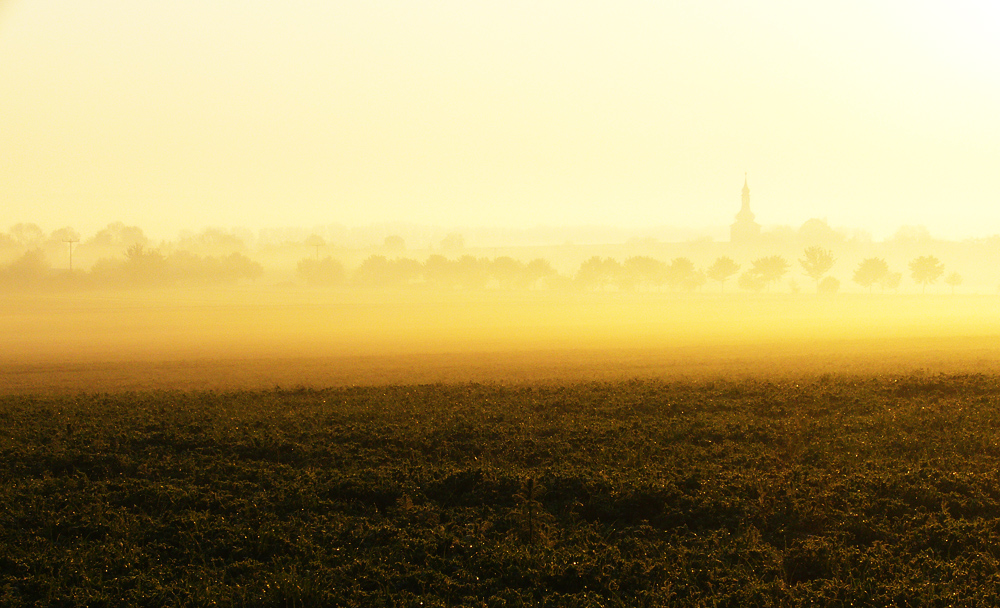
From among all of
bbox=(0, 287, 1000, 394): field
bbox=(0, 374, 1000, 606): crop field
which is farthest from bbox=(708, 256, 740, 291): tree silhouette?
bbox=(0, 374, 1000, 606): crop field

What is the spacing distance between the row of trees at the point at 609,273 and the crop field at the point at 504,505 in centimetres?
11825

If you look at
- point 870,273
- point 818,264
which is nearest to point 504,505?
point 818,264

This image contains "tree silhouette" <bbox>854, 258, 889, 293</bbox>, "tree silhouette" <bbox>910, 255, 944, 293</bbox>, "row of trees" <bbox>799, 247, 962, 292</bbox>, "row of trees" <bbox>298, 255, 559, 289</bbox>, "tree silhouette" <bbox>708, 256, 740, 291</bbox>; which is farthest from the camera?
"row of trees" <bbox>298, 255, 559, 289</bbox>

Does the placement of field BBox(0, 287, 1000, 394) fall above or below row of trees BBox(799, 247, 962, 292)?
below

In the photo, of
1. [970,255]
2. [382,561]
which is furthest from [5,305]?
[970,255]

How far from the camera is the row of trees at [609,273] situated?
13512 cm

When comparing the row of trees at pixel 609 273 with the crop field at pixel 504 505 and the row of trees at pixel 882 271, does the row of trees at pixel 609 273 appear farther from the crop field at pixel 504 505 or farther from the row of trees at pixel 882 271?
the crop field at pixel 504 505

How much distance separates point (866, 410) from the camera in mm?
20031

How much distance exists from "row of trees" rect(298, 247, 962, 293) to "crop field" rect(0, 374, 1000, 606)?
118254 millimetres

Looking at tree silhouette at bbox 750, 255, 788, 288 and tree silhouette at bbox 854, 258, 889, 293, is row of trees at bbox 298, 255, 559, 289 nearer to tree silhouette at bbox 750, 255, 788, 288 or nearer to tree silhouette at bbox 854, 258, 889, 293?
tree silhouette at bbox 750, 255, 788, 288

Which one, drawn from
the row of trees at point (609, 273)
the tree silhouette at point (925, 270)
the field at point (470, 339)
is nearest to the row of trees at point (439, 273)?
the row of trees at point (609, 273)

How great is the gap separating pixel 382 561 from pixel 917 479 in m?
9.74

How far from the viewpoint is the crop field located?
34.4 feet

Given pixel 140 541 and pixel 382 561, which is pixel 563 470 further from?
pixel 140 541
